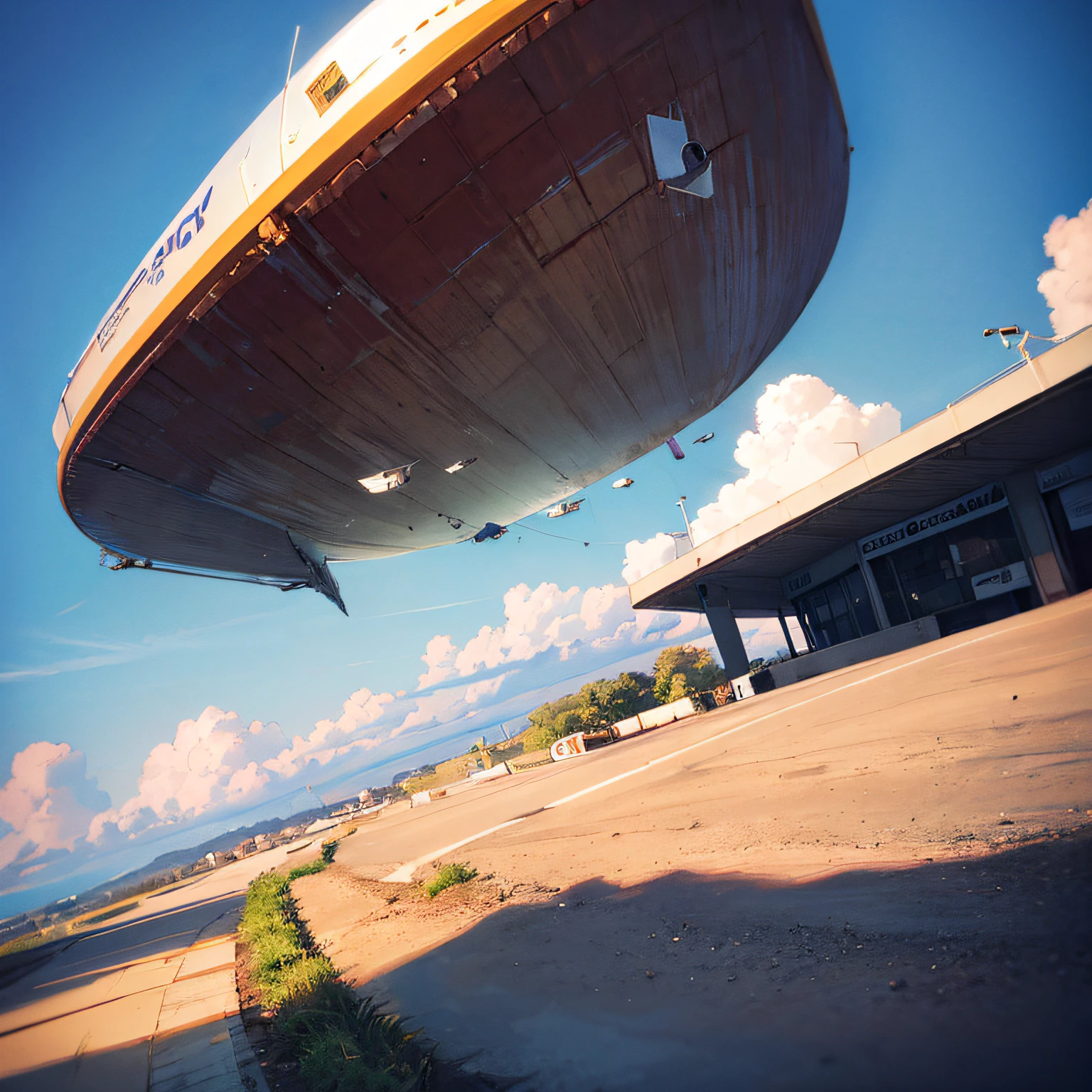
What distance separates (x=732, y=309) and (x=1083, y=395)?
54.9 feet

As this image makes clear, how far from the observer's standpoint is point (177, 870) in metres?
45.5

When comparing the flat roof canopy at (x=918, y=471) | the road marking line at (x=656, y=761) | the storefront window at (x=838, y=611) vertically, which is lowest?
the storefront window at (x=838, y=611)

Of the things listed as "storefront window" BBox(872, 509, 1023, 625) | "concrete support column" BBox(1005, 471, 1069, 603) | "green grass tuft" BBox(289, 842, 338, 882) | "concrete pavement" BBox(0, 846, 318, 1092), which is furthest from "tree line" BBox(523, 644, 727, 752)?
"concrete pavement" BBox(0, 846, 318, 1092)

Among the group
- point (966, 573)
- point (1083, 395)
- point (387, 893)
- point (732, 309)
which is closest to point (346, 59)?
point (732, 309)

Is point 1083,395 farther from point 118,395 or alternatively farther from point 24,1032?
point 24,1032

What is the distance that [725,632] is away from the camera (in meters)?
33.7

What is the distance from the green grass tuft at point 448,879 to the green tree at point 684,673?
28.9 metres

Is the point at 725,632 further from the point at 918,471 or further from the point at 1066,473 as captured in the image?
the point at 1066,473

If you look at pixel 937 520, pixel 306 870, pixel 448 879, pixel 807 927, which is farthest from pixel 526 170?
pixel 937 520

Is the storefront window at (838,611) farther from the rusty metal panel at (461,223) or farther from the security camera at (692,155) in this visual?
the rusty metal panel at (461,223)

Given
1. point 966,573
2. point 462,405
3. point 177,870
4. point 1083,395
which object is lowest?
point 177,870

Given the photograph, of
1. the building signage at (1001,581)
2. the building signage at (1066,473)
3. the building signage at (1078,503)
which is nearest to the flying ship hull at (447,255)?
the building signage at (1066,473)

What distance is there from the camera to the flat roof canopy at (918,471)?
749 inches

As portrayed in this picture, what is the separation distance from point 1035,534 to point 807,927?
98.4 ft
